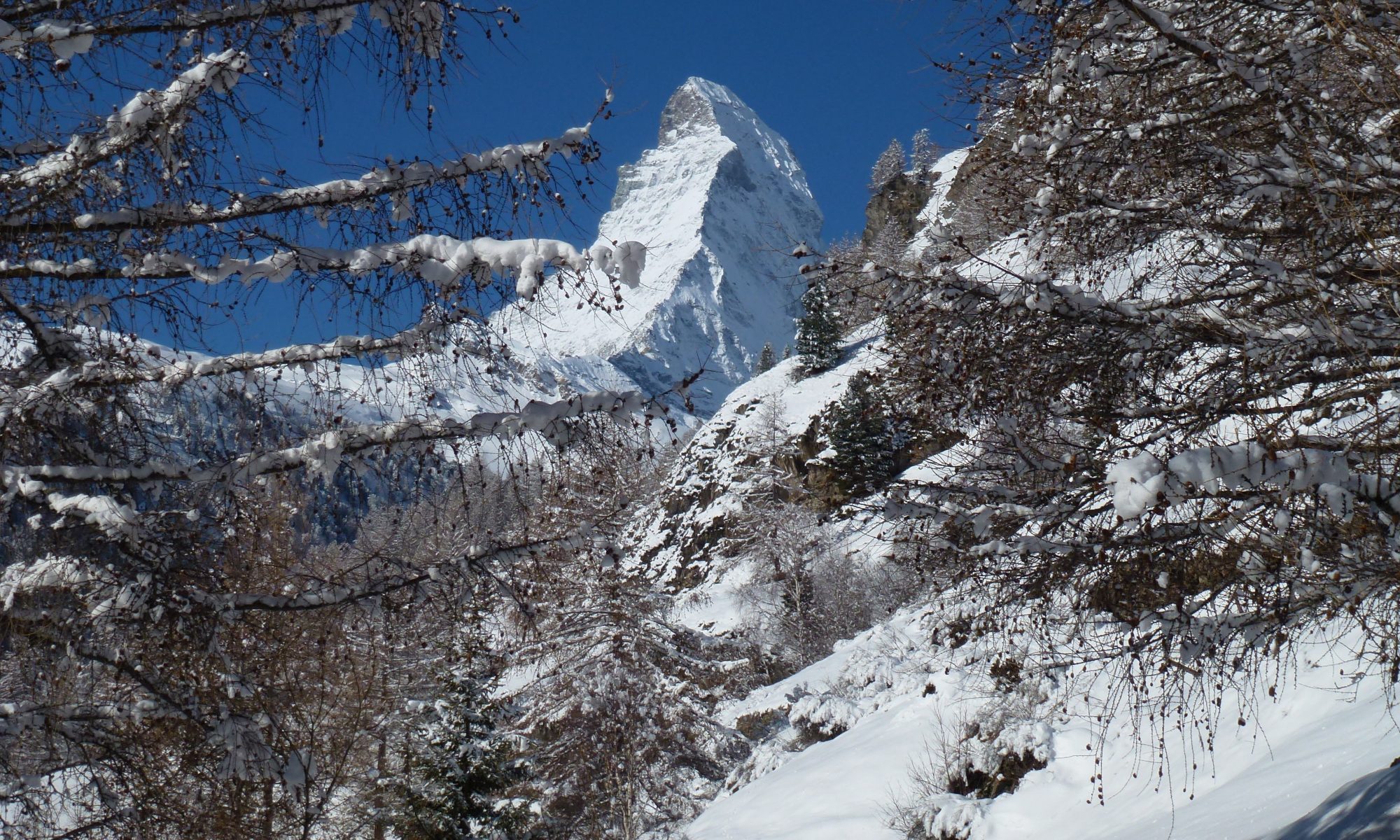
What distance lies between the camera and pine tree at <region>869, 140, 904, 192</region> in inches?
3044

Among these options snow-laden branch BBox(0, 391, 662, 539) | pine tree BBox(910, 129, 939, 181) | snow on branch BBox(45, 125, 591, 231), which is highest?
pine tree BBox(910, 129, 939, 181)

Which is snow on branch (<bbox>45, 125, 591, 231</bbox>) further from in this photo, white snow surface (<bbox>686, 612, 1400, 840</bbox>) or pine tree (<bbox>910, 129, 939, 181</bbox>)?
pine tree (<bbox>910, 129, 939, 181</bbox>)

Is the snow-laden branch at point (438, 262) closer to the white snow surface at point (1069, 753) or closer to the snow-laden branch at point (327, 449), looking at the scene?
the snow-laden branch at point (327, 449)

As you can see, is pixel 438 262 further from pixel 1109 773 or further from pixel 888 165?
pixel 888 165

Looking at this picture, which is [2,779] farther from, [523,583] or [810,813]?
[810,813]

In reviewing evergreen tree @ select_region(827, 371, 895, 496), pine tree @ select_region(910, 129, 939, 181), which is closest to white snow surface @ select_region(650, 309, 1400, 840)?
evergreen tree @ select_region(827, 371, 895, 496)

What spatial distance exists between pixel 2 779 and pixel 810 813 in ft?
36.5

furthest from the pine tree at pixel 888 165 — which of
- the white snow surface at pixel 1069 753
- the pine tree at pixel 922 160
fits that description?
the white snow surface at pixel 1069 753

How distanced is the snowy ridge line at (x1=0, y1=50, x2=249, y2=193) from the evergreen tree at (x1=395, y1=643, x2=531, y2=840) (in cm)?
975

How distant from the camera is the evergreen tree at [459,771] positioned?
38.7 feet

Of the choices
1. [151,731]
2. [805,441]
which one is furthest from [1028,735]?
[805,441]

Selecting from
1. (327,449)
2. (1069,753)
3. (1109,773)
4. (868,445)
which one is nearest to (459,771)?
(1069,753)

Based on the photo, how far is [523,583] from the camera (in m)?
3.44

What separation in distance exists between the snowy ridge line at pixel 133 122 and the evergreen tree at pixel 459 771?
975 centimetres
